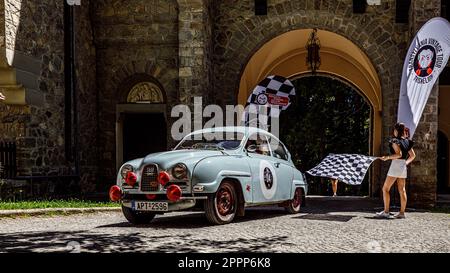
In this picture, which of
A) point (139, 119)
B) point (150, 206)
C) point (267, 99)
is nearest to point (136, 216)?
point (150, 206)

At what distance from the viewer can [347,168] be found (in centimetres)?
955

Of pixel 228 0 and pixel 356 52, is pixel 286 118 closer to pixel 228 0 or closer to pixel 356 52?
pixel 356 52

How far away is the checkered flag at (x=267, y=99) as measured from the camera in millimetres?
14008

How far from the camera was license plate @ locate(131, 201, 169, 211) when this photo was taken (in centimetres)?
739

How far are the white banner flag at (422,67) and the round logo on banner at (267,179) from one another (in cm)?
315

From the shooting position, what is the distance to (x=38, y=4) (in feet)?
39.7

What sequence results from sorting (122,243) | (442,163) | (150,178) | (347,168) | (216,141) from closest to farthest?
(122,243) < (150,178) < (216,141) < (347,168) < (442,163)

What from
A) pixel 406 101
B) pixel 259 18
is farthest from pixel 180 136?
pixel 406 101

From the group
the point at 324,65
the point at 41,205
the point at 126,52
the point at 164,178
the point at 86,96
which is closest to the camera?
the point at 164,178

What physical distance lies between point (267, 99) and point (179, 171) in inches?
286

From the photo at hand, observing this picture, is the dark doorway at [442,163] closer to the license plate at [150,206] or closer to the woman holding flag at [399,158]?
the woman holding flag at [399,158]

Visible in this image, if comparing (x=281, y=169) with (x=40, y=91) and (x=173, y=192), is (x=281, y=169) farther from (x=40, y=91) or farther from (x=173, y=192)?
(x=40, y=91)

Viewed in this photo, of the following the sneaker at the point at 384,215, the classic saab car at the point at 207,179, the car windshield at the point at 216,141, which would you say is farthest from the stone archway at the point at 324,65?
the sneaker at the point at 384,215

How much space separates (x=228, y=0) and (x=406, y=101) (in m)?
5.90
